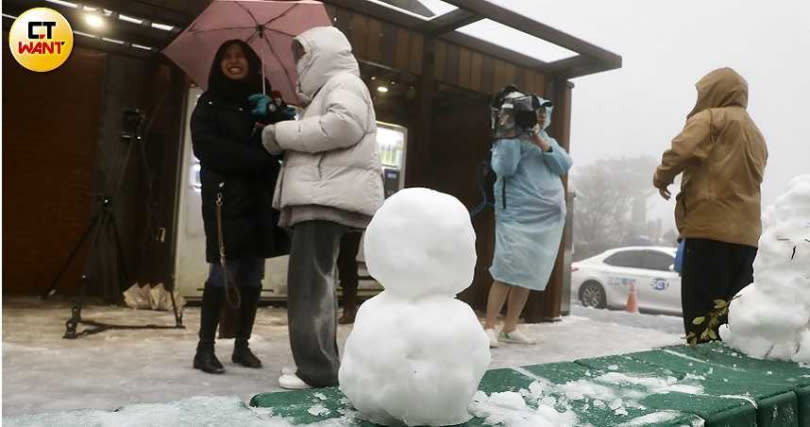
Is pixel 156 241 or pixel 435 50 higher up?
pixel 435 50

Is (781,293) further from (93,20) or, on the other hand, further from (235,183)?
(93,20)

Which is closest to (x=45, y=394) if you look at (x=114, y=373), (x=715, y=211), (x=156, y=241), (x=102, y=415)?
(x=114, y=373)

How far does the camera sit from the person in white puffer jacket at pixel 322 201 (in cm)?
204

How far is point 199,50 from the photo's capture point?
268 centimetres

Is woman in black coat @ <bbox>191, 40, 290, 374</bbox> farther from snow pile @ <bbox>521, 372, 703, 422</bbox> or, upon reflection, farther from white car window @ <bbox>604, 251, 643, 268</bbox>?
white car window @ <bbox>604, 251, 643, 268</bbox>

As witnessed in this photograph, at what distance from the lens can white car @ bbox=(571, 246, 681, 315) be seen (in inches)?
276

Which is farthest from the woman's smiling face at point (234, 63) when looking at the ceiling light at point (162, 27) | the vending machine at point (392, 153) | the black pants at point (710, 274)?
the vending machine at point (392, 153)

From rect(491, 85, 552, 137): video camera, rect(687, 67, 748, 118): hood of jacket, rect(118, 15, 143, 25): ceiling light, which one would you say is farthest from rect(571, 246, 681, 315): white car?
rect(118, 15, 143, 25): ceiling light

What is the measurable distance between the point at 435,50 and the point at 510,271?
1940mm

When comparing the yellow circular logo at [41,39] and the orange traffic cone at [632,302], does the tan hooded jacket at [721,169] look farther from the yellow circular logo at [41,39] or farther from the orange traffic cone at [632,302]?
the orange traffic cone at [632,302]

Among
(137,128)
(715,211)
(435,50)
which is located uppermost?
(435,50)

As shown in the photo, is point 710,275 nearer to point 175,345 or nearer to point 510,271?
point 510,271

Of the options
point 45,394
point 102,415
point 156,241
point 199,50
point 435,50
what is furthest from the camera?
point 156,241

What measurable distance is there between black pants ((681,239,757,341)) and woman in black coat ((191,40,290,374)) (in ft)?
5.41
